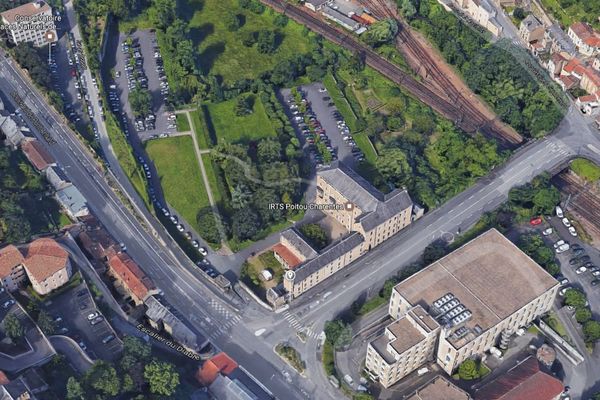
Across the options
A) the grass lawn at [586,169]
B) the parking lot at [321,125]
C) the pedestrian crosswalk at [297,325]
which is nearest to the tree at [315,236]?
the pedestrian crosswalk at [297,325]

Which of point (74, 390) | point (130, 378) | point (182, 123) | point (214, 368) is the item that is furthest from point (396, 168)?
point (74, 390)

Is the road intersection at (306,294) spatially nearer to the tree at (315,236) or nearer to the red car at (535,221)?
the tree at (315,236)

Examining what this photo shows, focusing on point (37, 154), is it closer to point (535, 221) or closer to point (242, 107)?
Result: point (242, 107)

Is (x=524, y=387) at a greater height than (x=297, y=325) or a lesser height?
greater

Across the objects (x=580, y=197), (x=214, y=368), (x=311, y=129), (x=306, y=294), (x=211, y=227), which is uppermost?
(x=580, y=197)

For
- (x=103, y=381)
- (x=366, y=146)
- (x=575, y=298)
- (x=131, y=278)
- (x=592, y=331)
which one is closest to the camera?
(x=103, y=381)

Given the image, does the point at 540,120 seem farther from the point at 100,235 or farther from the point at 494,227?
the point at 100,235

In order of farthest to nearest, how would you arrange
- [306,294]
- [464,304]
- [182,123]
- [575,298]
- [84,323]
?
[182,123] < [306,294] < [575,298] < [84,323] < [464,304]

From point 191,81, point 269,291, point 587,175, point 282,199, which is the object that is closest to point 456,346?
point 269,291
